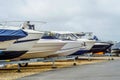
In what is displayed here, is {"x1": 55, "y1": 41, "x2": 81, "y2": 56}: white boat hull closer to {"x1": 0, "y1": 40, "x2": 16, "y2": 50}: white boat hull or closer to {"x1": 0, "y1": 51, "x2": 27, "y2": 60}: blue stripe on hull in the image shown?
{"x1": 0, "y1": 51, "x2": 27, "y2": 60}: blue stripe on hull

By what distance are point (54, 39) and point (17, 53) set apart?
599cm

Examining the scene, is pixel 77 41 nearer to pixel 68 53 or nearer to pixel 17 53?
pixel 68 53

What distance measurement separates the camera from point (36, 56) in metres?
24.8

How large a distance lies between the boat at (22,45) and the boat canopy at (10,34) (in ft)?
1.01

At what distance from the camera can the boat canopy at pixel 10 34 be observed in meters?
19.9

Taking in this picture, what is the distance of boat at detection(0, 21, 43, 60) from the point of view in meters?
20.6

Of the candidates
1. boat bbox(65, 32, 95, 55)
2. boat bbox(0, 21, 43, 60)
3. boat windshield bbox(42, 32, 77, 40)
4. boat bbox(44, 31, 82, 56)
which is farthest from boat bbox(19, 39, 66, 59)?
boat bbox(65, 32, 95, 55)

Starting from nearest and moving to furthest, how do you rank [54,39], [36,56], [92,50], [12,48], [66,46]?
[12,48] < [36,56] < [54,39] < [66,46] < [92,50]

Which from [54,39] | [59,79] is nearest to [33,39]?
[54,39]

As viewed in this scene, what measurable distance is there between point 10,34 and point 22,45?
4.21ft

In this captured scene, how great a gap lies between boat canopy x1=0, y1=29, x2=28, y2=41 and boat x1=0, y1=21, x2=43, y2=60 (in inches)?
12.1

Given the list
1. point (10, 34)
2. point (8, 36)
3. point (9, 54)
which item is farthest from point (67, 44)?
point (8, 36)

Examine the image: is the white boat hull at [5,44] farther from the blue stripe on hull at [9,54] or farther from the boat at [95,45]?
the boat at [95,45]

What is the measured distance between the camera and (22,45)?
21.4 meters
